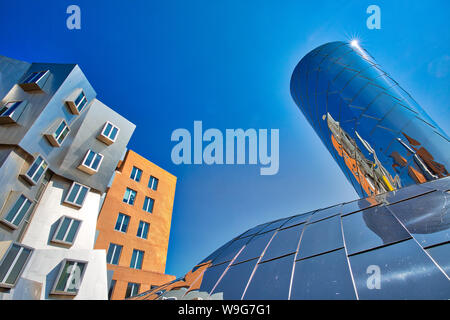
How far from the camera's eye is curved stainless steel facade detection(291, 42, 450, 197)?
39.3 ft

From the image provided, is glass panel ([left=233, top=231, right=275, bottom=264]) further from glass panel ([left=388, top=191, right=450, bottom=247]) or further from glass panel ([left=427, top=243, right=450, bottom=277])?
glass panel ([left=427, top=243, right=450, bottom=277])

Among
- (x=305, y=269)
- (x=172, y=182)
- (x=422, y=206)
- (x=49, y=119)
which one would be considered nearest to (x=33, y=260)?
(x=49, y=119)

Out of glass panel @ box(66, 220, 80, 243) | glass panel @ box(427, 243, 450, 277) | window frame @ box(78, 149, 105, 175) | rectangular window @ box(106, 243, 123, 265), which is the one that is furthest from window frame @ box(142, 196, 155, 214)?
glass panel @ box(427, 243, 450, 277)

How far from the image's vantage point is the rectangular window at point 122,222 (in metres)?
24.5

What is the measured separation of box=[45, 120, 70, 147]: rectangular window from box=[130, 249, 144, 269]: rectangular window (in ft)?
44.9

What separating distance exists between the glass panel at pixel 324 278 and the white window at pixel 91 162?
17.9 metres

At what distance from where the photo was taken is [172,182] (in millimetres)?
34625

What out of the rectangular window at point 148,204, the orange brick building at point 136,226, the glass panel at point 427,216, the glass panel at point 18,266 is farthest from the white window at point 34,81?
the glass panel at point 427,216

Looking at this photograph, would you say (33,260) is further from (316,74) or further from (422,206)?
(316,74)

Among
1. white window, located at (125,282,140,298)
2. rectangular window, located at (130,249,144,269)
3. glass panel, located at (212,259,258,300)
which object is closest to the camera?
glass panel, located at (212,259,258,300)

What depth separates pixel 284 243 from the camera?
22.1ft

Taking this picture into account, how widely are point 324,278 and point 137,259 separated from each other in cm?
2464

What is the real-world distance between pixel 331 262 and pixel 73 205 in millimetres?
17510

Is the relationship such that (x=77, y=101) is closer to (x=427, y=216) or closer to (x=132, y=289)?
(x=132, y=289)
